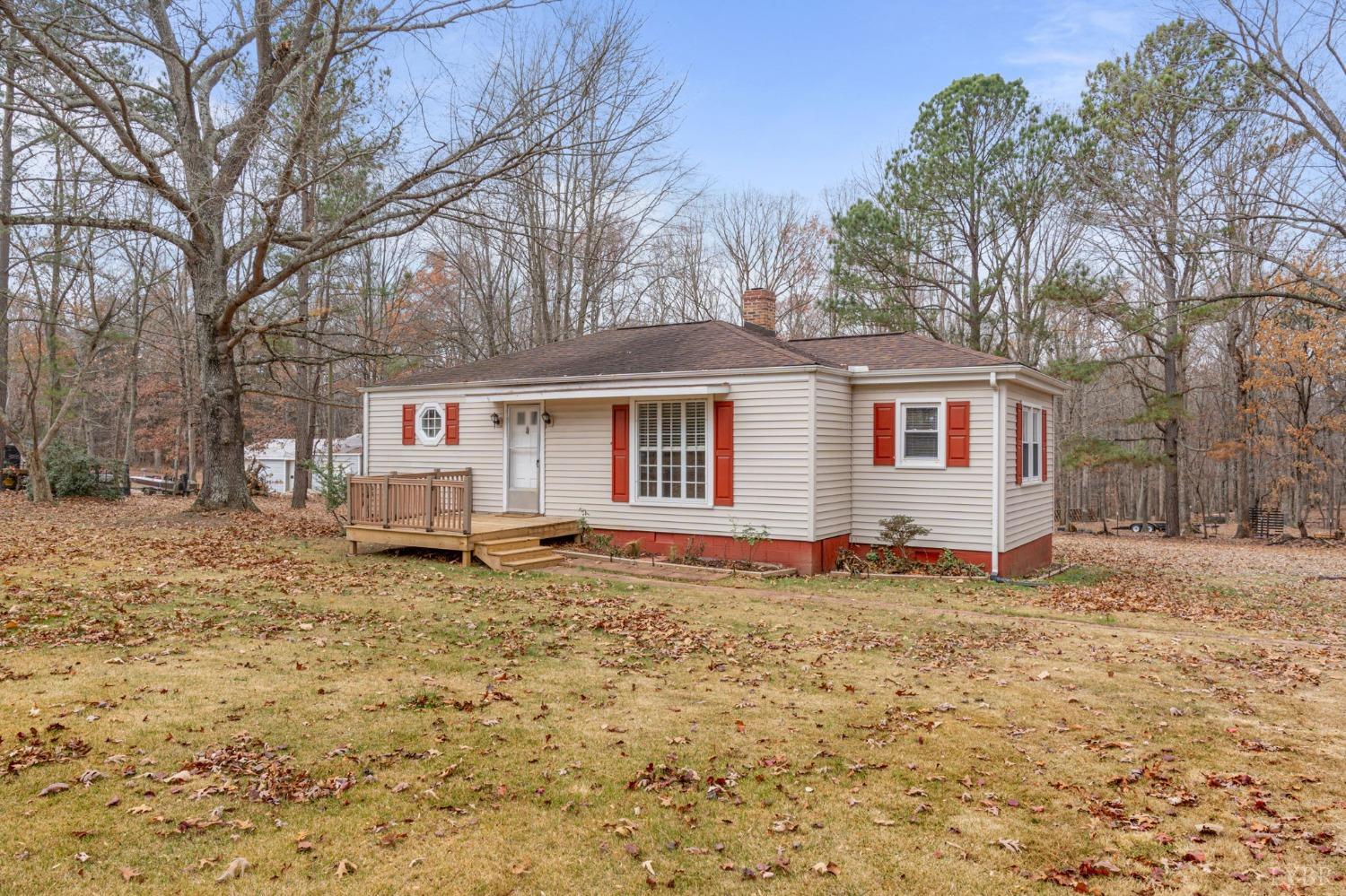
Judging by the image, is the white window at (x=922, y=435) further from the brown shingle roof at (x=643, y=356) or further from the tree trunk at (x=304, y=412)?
the tree trunk at (x=304, y=412)

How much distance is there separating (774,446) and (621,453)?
108 inches

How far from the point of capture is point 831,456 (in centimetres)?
1256

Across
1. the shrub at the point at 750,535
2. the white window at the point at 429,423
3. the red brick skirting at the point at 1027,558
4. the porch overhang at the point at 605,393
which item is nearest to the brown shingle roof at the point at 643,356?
the porch overhang at the point at 605,393

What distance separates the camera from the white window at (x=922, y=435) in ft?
41.4

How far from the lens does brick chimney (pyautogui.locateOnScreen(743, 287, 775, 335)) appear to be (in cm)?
1658

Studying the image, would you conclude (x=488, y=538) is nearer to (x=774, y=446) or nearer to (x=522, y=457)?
(x=522, y=457)

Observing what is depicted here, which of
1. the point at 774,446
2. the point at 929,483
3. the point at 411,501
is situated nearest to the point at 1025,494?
the point at 929,483

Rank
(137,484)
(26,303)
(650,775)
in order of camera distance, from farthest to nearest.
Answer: (137,484) < (26,303) < (650,775)

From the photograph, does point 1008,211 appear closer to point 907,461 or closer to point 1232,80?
point 1232,80

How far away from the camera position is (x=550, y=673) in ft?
21.1

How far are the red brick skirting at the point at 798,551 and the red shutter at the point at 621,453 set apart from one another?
0.66 m

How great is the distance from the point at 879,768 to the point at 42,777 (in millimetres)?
4470

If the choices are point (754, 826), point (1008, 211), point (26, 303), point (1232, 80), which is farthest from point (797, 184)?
point (754, 826)

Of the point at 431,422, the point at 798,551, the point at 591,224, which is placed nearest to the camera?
the point at 798,551
